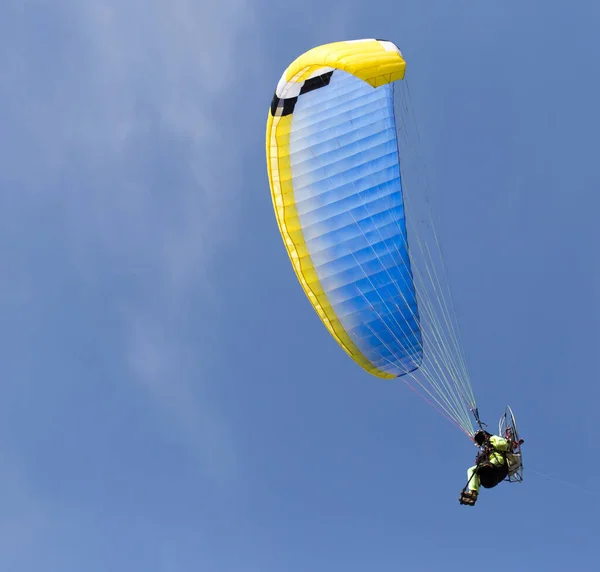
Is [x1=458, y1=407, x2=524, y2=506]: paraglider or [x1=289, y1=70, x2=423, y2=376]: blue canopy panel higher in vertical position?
[x1=289, y1=70, x2=423, y2=376]: blue canopy panel

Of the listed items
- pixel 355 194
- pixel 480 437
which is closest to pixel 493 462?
pixel 480 437

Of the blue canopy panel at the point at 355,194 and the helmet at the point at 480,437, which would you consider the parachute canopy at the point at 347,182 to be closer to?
the blue canopy panel at the point at 355,194

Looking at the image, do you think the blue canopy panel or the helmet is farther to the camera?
the blue canopy panel

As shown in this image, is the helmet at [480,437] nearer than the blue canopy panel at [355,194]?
Yes

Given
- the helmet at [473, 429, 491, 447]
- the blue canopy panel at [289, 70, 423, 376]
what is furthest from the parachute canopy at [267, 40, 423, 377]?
the helmet at [473, 429, 491, 447]

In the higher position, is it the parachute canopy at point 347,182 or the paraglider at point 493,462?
the parachute canopy at point 347,182

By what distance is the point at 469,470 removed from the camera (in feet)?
46.5

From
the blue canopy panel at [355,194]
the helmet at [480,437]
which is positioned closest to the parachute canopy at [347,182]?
the blue canopy panel at [355,194]

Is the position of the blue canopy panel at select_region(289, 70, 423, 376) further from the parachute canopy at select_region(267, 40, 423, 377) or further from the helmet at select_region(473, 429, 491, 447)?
the helmet at select_region(473, 429, 491, 447)

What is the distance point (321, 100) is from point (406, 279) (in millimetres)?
4130

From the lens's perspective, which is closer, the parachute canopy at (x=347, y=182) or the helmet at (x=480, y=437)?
the helmet at (x=480, y=437)

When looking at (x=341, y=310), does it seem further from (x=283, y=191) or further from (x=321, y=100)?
(x=321, y=100)

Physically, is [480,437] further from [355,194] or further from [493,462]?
[355,194]

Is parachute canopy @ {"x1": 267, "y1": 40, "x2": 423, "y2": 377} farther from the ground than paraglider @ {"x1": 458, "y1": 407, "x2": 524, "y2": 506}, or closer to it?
→ farther from the ground
